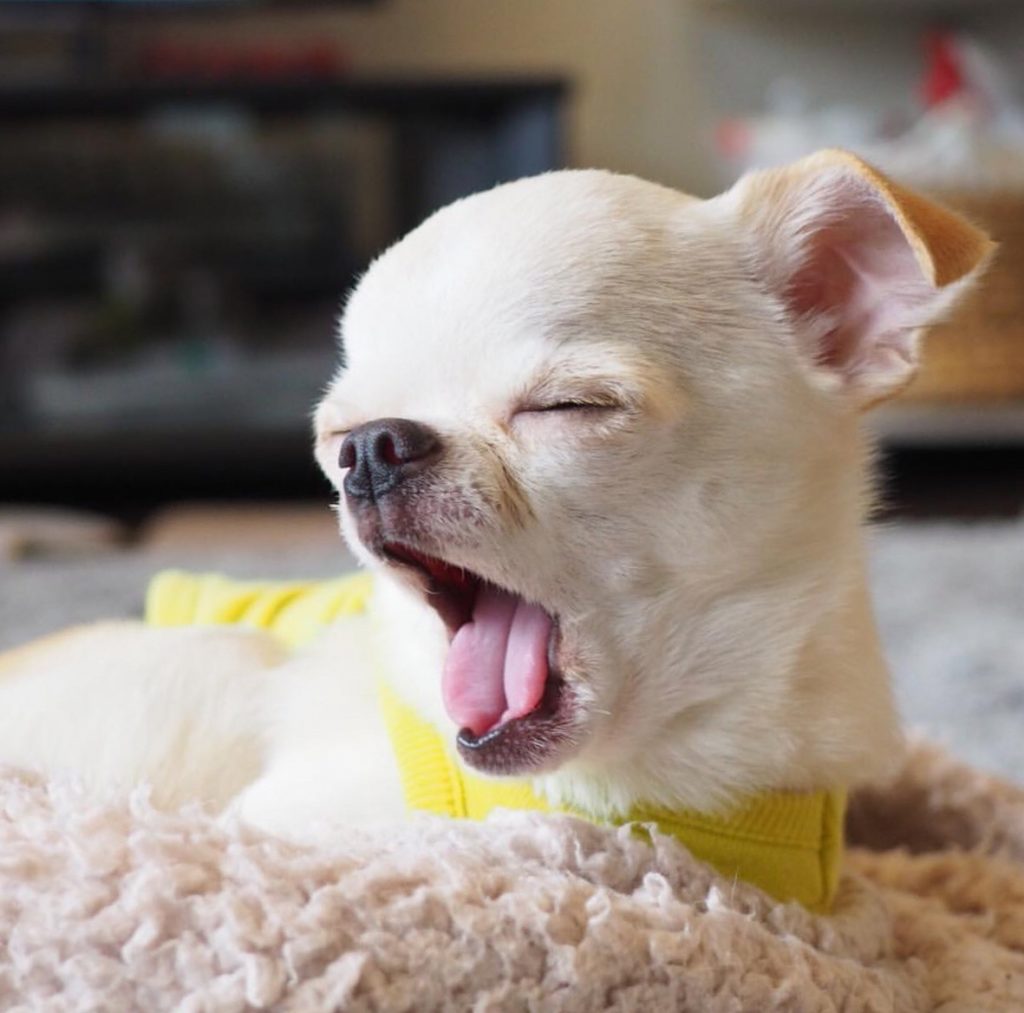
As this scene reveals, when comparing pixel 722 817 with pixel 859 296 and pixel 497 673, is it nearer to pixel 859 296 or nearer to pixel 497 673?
pixel 497 673

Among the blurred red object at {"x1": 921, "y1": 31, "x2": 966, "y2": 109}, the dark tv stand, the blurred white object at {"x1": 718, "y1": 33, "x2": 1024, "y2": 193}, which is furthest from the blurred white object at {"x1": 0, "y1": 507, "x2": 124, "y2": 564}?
the blurred red object at {"x1": 921, "y1": 31, "x2": 966, "y2": 109}

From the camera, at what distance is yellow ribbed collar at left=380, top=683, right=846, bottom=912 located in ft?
2.86

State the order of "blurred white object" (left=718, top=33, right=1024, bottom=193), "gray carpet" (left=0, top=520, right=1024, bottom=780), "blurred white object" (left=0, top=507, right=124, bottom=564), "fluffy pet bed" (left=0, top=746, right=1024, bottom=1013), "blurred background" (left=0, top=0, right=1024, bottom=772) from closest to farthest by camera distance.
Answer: "fluffy pet bed" (left=0, top=746, right=1024, bottom=1013) < "gray carpet" (left=0, top=520, right=1024, bottom=780) < "blurred white object" (left=0, top=507, right=124, bottom=564) < "blurred white object" (left=718, top=33, right=1024, bottom=193) < "blurred background" (left=0, top=0, right=1024, bottom=772)

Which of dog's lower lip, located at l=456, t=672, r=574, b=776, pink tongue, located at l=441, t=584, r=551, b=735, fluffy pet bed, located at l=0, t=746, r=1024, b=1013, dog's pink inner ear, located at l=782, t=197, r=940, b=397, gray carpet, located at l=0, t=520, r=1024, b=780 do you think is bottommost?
gray carpet, located at l=0, t=520, r=1024, b=780

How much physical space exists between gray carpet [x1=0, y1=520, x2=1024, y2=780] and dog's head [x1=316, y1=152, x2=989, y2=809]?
0.46 m

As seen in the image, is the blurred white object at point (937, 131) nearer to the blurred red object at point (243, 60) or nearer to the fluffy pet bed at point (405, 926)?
the blurred red object at point (243, 60)

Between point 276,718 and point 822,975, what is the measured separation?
409 mm

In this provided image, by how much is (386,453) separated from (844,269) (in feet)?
1.10

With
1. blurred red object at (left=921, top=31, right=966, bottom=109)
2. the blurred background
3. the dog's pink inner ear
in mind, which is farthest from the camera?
blurred red object at (left=921, top=31, right=966, bottom=109)

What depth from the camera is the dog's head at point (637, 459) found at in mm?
794

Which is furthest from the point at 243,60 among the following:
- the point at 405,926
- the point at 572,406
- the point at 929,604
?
the point at 405,926

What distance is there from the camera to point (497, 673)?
2.75ft

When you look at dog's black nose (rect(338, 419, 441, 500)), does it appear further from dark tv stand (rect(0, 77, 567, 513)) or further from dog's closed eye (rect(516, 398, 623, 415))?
dark tv stand (rect(0, 77, 567, 513))

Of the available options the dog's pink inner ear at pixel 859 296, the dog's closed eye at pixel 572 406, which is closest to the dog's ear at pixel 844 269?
the dog's pink inner ear at pixel 859 296
